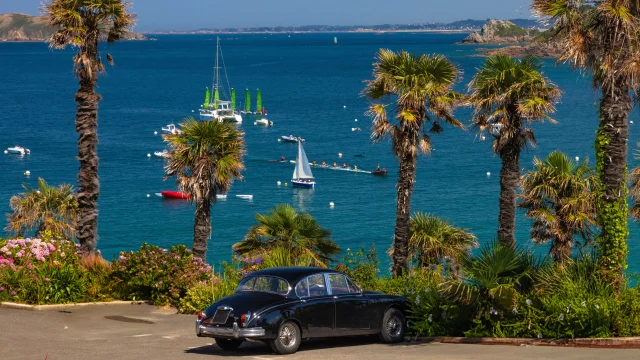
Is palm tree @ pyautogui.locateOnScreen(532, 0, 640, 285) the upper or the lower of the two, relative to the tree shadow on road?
upper

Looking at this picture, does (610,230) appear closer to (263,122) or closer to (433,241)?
(433,241)

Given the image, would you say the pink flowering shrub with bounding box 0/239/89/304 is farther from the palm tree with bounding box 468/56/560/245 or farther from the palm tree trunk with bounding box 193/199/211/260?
the palm tree with bounding box 468/56/560/245

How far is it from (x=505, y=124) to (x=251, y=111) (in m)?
125

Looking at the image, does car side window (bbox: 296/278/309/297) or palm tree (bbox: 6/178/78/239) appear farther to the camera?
palm tree (bbox: 6/178/78/239)

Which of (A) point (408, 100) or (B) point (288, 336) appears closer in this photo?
(B) point (288, 336)

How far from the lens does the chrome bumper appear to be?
1510 centimetres

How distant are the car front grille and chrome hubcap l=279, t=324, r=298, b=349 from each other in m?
0.96

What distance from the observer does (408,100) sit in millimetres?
28031

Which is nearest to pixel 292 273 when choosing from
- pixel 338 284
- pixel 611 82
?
pixel 338 284

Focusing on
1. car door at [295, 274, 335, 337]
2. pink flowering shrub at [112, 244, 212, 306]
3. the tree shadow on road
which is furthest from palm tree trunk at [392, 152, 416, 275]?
car door at [295, 274, 335, 337]

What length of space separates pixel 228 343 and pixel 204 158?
15.1m

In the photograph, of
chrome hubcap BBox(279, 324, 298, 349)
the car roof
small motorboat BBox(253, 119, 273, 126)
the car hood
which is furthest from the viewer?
small motorboat BBox(253, 119, 273, 126)

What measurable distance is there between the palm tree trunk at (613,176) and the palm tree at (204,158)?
1522 centimetres

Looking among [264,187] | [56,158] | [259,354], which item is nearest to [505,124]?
[259,354]
